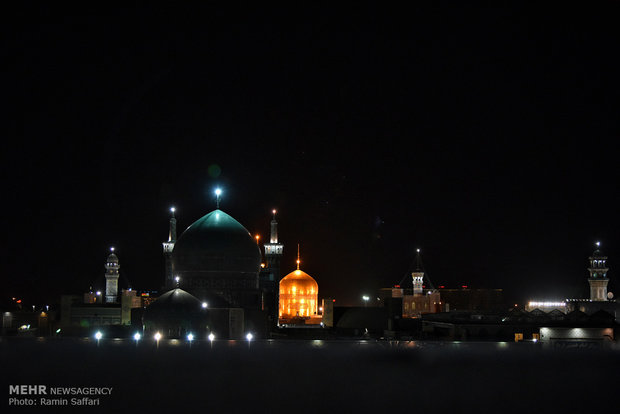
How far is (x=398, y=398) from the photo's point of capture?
22031 millimetres

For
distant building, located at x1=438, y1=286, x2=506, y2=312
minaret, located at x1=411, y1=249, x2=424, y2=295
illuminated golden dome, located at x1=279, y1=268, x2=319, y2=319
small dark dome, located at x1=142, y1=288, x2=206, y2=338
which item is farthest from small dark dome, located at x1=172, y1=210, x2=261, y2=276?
distant building, located at x1=438, y1=286, x2=506, y2=312

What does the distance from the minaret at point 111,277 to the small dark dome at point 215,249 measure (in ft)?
39.9

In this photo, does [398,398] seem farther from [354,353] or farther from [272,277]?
[272,277]

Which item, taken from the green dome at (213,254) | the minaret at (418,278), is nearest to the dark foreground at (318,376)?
the green dome at (213,254)

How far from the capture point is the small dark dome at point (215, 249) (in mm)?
45688

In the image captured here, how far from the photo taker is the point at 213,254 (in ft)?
150

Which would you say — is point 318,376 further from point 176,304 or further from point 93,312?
point 93,312

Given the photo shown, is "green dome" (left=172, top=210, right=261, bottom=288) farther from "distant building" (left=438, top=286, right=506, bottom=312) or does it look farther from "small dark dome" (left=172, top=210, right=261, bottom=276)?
"distant building" (left=438, top=286, right=506, bottom=312)

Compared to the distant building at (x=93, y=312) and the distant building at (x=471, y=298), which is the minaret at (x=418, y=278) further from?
the distant building at (x=93, y=312)

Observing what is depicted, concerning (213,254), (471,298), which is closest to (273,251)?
(213,254)

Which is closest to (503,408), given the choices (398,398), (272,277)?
(398,398)

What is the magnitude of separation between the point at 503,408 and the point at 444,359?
7.13m

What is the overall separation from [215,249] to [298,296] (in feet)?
48.9

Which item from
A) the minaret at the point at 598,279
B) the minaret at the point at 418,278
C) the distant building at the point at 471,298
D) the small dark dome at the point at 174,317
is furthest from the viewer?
the distant building at the point at 471,298
